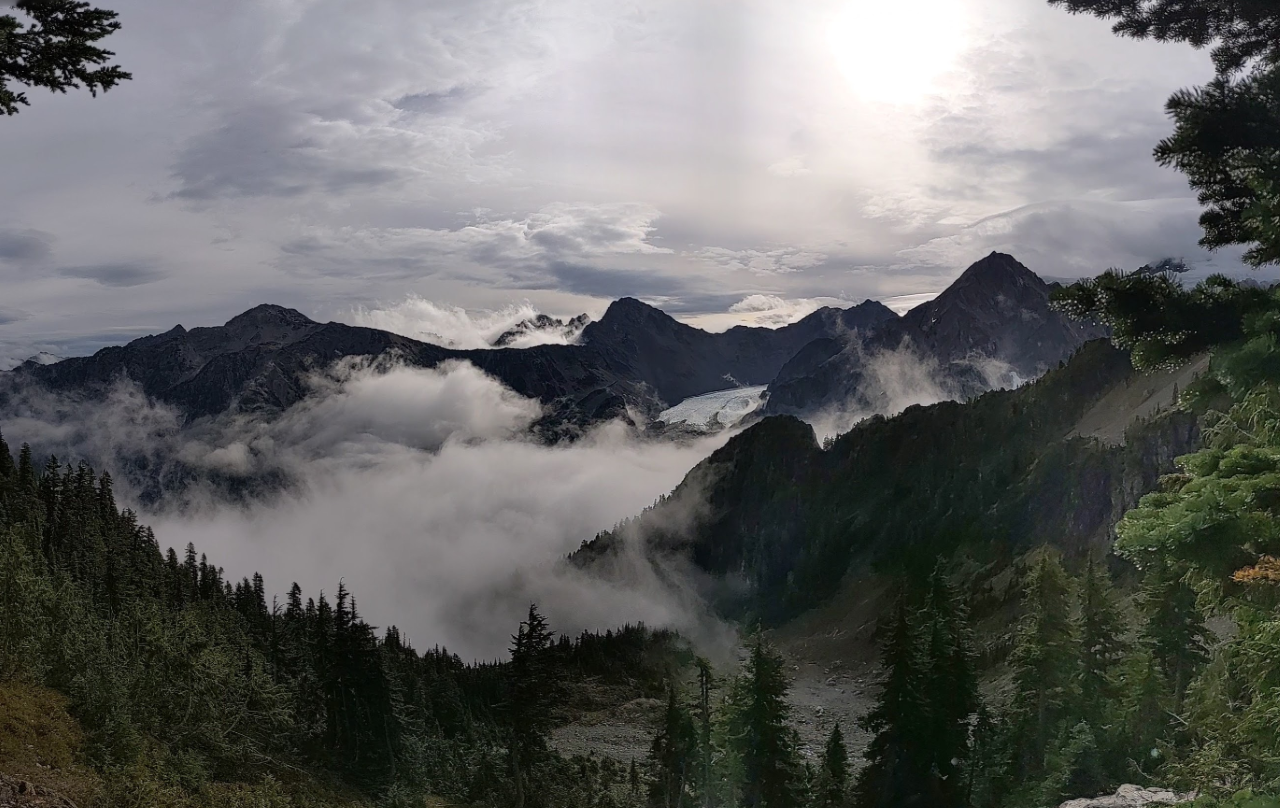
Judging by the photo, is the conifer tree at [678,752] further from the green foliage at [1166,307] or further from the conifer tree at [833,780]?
the green foliage at [1166,307]

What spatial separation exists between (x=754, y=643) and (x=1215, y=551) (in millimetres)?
35156

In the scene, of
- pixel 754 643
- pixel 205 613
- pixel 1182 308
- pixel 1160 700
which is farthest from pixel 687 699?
pixel 205 613

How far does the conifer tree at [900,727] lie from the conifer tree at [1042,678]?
254 inches

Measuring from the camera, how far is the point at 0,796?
1962 centimetres

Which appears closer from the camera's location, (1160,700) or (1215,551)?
(1215,551)

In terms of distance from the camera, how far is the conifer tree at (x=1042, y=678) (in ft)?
132

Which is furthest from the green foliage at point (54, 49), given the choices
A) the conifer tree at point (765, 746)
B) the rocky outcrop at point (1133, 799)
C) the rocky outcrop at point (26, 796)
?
the conifer tree at point (765, 746)

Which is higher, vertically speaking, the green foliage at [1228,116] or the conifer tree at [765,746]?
the green foliage at [1228,116]

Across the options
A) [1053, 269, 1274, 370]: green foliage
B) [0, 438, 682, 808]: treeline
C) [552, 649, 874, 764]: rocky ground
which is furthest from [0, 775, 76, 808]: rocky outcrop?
[552, 649, 874, 764]: rocky ground

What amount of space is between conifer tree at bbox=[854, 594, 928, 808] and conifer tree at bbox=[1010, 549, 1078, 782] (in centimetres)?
646

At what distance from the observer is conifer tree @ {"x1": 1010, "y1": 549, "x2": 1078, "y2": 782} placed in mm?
40375

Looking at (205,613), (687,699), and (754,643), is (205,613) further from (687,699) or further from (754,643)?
(754,643)

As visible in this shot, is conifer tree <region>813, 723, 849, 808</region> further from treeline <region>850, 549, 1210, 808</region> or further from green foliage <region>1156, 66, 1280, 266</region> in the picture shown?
green foliage <region>1156, 66, 1280, 266</region>

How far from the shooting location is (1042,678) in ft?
135
